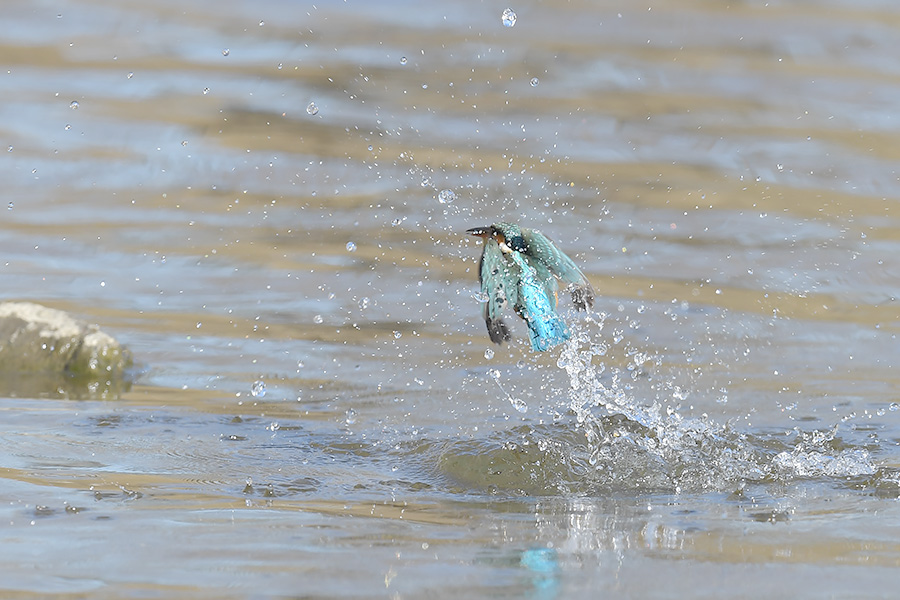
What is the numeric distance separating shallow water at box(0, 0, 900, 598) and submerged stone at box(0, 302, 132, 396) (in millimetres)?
149

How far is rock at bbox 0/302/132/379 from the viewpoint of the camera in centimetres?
535

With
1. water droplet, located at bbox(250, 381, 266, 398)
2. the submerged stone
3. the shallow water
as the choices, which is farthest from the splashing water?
the submerged stone

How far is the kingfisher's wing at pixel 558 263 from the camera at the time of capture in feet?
12.6

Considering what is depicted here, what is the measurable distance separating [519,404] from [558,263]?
1.10m

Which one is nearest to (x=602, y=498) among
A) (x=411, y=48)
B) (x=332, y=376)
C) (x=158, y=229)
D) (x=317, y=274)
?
(x=332, y=376)

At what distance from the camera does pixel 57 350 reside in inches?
213

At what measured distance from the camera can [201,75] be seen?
8977mm

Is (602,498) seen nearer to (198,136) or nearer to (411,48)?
(198,136)

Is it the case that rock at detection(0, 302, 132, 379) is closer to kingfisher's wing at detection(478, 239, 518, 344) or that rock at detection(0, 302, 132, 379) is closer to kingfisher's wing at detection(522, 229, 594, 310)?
kingfisher's wing at detection(478, 239, 518, 344)

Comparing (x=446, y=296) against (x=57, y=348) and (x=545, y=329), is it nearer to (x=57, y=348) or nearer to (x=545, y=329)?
(x=57, y=348)

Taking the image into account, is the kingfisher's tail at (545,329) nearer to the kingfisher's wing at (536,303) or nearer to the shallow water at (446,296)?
the kingfisher's wing at (536,303)

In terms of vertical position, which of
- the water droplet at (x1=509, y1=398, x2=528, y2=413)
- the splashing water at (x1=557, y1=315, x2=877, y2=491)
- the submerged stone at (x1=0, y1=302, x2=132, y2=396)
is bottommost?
the splashing water at (x1=557, y1=315, x2=877, y2=491)

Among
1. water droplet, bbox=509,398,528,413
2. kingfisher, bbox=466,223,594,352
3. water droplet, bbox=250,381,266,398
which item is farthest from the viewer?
water droplet, bbox=250,381,266,398

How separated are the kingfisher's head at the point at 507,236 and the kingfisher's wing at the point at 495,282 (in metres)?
0.03
